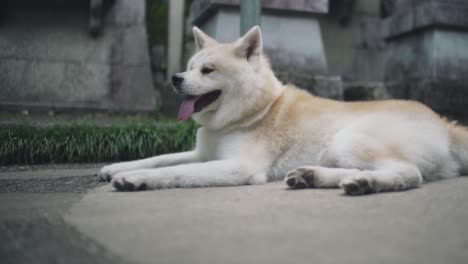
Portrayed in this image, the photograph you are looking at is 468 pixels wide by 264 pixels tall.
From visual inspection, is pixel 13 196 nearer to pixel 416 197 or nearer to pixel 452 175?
pixel 416 197

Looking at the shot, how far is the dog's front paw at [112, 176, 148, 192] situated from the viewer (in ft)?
8.11

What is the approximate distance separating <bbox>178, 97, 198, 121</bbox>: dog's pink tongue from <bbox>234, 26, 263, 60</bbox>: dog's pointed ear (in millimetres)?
539

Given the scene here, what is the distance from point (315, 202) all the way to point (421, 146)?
978mm

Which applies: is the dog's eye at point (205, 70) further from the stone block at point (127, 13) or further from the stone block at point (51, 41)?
the stone block at point (127, 13)

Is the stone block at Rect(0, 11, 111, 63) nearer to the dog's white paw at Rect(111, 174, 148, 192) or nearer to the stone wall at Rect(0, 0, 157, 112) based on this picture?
the stone wall at Rect(0, 0, 157, 112)

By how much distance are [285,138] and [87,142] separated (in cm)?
246

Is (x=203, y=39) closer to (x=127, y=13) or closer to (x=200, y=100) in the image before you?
(x=200, y=100)

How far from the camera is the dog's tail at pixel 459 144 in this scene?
282cm

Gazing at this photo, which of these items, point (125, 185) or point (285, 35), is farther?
point (285, 35)

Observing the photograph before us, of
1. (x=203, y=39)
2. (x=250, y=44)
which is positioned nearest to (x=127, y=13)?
(x=203, y=39)

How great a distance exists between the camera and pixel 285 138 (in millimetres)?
3018

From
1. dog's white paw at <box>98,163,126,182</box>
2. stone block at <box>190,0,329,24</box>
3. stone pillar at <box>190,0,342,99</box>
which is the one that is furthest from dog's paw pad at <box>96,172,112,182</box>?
stone block at <box>190,0,329,24</box>

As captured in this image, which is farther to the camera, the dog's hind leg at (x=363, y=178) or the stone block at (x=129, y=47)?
the stone block at (x=129, y=47)

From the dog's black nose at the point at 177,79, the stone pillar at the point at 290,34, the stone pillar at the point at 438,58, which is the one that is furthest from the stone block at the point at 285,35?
the dog's black nose at the point at 177,79
